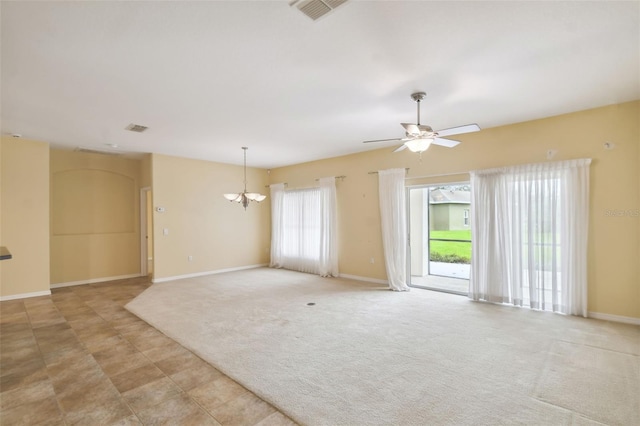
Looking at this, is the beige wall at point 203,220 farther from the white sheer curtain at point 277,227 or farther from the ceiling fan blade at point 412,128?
the ceiling fan blade at point 412,128

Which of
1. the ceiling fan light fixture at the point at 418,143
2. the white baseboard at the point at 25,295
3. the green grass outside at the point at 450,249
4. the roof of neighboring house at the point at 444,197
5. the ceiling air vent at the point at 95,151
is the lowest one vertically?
the white baseboard at the point at 25,295

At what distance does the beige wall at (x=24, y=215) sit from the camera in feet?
16.7

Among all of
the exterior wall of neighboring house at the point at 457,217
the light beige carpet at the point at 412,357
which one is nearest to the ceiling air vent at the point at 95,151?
the light beige carpet at the point at 412,357

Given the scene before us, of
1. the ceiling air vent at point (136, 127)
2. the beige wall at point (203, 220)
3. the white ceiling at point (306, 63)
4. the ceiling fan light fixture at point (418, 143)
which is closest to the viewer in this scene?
the white ceiling at point (306, 63)

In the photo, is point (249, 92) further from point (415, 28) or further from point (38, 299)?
point (38, 299)

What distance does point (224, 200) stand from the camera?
775cm

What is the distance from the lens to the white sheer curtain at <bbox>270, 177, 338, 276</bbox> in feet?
22.8

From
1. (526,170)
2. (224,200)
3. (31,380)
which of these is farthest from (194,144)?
(526,170)

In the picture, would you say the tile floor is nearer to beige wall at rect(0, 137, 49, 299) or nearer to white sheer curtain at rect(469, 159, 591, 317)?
beige wall at rect(0, 137, 49, 299)

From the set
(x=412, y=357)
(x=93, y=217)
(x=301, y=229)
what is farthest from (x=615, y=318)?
(x=93, y=217)

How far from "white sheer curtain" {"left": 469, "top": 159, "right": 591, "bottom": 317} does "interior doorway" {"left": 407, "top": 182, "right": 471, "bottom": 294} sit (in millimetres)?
846

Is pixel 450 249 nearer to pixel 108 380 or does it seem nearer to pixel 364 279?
pixel 364 279

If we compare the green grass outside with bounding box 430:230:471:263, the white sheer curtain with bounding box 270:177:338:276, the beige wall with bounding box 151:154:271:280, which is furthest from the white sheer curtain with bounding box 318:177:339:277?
the green grass outside with bounding box 430:230:471:263

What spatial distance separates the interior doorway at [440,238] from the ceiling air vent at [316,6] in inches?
164
